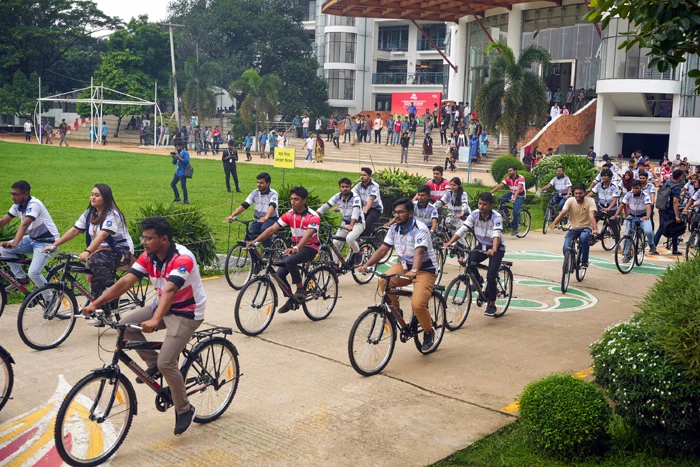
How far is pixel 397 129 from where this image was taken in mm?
48500

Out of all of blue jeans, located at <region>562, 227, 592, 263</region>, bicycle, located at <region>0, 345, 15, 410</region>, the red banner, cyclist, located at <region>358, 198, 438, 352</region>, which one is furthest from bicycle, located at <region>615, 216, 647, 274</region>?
the red banner

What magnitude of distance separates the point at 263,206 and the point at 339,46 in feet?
191

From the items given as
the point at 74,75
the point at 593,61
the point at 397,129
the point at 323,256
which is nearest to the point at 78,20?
the point at 74,75

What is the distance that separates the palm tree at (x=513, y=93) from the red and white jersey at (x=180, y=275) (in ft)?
93.7

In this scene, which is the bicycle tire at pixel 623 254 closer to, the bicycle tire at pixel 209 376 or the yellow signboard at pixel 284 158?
the yellow signboard at pixel 284 158

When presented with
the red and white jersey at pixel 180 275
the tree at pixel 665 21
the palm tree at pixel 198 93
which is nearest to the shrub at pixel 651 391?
the tree at pixel 665 21

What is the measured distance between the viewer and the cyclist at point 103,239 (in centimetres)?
973

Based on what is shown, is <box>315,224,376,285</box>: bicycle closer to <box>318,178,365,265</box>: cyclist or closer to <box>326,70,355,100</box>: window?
<box>318,178,365,265</box>: cyclist

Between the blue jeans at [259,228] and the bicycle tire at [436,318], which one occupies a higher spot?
the blue jeans at [259,228]

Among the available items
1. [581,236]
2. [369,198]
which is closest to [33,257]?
[369,198]

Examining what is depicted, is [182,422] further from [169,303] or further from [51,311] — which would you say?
[51,311]

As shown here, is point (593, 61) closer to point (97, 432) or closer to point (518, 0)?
point (518, 0)

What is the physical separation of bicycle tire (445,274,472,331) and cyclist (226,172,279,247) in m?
3.68

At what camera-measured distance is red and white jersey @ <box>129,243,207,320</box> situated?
663 centimetres
